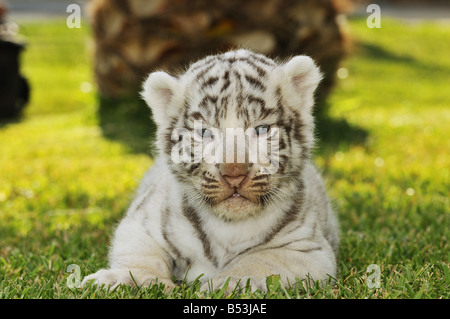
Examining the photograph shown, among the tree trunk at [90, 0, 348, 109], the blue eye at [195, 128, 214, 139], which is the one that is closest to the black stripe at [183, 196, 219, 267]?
the blue eye at [195, 128, 214, 139]

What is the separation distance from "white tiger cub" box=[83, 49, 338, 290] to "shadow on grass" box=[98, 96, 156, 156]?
191 inches

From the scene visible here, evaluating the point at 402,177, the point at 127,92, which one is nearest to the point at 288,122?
the point at 402,177

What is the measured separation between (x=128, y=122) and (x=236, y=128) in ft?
22.5

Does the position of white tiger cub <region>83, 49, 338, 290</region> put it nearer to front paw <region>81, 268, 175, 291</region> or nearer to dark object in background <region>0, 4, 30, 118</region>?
front paw <region>81, 268, 175, 291</region>

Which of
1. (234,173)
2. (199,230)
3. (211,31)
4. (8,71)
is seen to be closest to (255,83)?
(234,173)

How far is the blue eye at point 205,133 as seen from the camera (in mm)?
3121

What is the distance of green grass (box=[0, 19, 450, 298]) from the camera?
3.41 m

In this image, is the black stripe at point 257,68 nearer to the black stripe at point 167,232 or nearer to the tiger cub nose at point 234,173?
the tiger cub nose at point 234,173

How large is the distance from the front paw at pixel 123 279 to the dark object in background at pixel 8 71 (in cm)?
981

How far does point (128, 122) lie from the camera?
31.9 feet

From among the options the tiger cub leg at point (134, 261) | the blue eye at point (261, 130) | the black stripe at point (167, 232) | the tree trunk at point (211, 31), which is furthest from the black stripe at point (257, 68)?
the tree trunk at point (211, 31)

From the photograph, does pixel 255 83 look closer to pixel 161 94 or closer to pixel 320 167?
pixel 161 94
